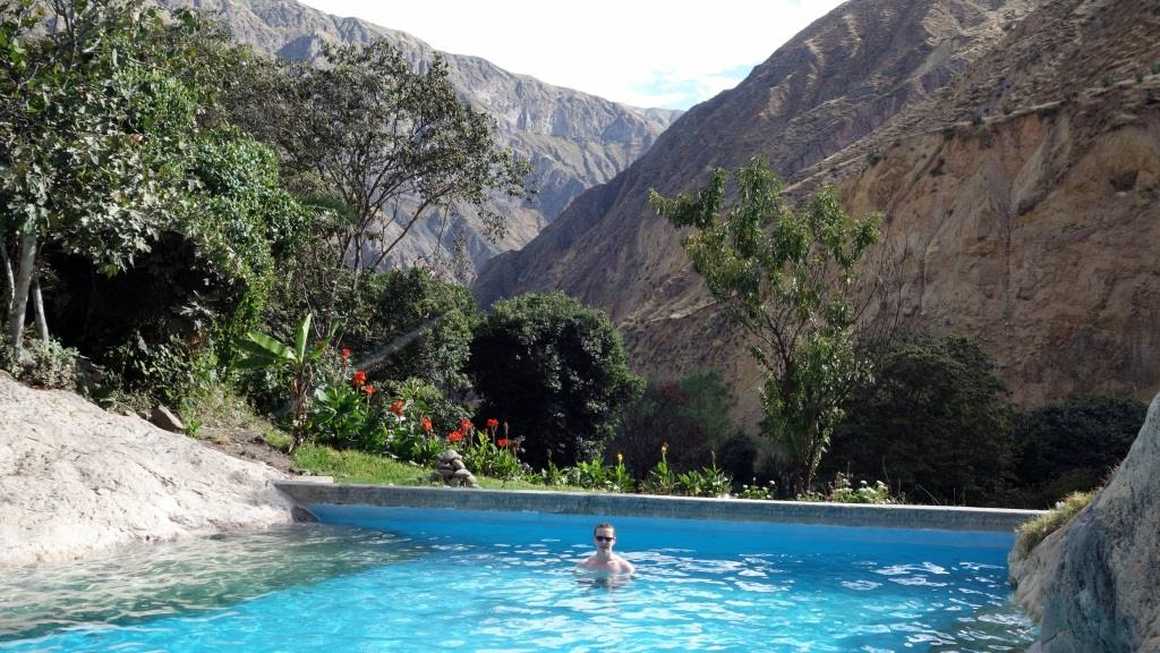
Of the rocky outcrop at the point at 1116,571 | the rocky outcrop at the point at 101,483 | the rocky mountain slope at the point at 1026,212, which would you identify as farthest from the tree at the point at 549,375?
the rocky outcrop at the point at 1116,571

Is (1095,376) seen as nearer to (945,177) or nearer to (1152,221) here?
(1152,221)

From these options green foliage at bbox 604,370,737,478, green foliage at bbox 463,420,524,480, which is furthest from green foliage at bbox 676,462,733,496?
green foliage at bbox 604,370,737,478

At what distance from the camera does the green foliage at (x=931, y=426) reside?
23.8 m

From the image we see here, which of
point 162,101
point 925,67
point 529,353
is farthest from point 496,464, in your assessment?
point 925,67

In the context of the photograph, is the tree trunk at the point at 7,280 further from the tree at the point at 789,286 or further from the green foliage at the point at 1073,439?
the green foliage at the point at 1073,439

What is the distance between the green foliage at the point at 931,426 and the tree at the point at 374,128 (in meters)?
11.3

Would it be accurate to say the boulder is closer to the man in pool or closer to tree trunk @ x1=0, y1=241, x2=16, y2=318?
tree trunk @ x1=0, y1=241, x2=16, y2=318

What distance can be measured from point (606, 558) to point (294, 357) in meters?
7.69

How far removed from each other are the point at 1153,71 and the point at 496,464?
31.1 metres

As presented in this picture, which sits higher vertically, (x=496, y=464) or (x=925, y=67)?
(x=925, y=67)

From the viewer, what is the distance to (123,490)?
10.7 meters

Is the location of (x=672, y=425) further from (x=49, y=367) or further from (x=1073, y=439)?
(x=49, y=367)

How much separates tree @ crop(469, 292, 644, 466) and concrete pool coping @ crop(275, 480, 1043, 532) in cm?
1696

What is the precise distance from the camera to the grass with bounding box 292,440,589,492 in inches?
579
